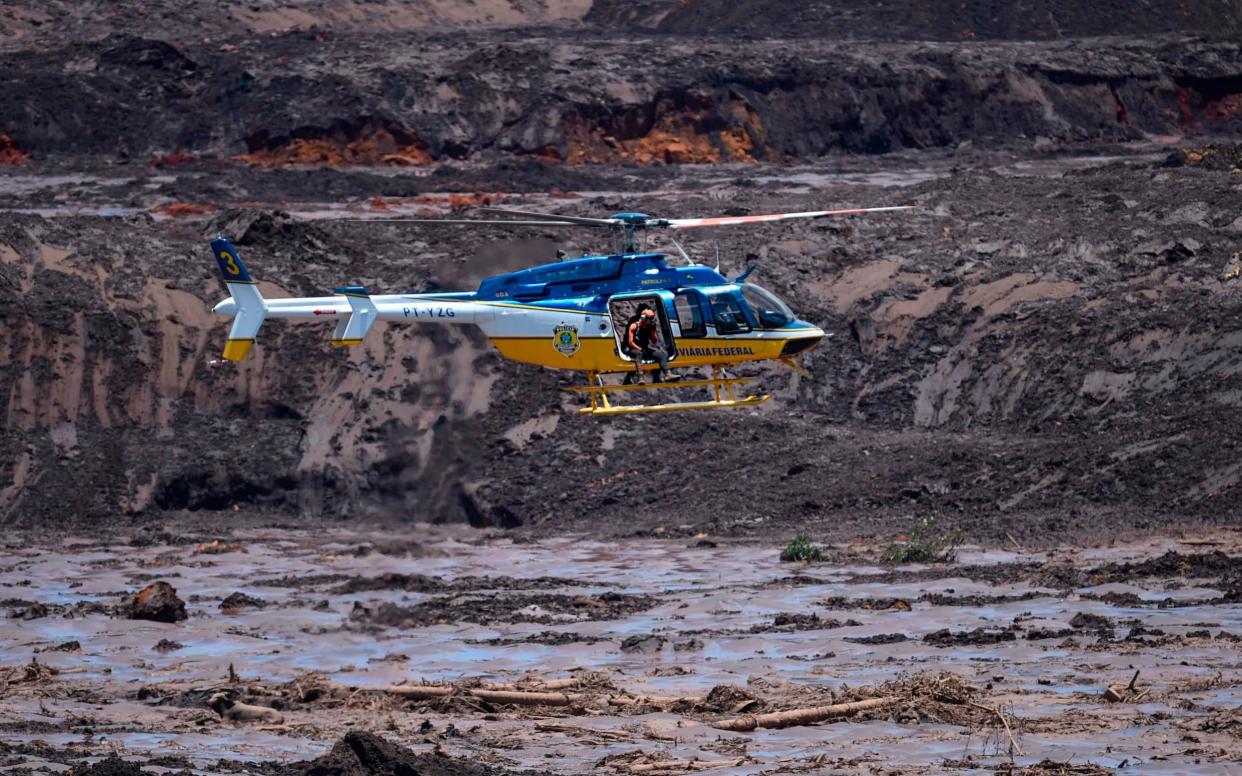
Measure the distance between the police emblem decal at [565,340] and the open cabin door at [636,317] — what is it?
0.51 metres

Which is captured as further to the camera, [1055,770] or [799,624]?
[799,624]

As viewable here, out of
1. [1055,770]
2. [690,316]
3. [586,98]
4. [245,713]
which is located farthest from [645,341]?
[586,98]

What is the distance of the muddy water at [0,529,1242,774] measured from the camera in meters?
13.6

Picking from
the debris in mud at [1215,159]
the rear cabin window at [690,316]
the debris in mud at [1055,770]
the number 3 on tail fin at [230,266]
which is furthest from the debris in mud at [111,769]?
the debris in mud at [1215,159]

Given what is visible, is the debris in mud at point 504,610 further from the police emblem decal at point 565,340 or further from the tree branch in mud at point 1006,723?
the tree branch in mud at point 1006,723

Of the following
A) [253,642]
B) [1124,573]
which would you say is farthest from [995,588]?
[253,642]

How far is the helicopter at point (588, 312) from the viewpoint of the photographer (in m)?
21.5

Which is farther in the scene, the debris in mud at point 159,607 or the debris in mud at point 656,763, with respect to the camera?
the debris in mud at point 159,607

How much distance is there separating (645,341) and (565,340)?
3.23 feet

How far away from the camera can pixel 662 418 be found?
3244 cm

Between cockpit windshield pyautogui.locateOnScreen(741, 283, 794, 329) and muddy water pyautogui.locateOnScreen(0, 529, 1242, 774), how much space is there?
338cm

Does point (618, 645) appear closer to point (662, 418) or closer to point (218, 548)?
point (218, 548)

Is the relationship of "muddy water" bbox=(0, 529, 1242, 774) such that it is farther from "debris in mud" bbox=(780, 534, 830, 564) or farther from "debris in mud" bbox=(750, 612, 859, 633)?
"debris in mud" bbox=(780, 534, 830, 564)

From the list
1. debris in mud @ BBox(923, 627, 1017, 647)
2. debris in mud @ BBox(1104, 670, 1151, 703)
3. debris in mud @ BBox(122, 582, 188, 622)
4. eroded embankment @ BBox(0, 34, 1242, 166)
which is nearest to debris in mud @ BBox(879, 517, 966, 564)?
debris in mud @ BBox(923, 627, 1017, 647)
